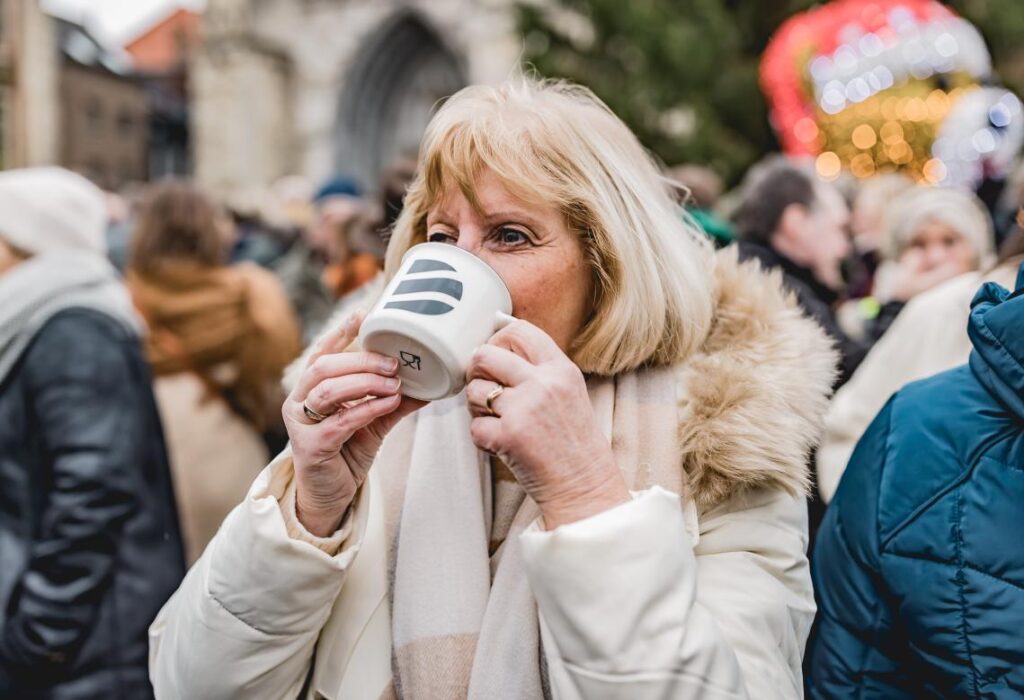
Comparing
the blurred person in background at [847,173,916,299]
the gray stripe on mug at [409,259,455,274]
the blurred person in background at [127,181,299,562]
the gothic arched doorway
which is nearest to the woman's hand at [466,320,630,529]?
the gray stripe on mug at [409,259,455,274]

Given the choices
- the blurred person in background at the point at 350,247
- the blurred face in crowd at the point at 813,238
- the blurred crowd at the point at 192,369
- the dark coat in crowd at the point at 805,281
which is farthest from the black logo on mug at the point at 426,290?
the blurred person in background at the point at 350,247

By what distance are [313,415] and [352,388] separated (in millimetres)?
121

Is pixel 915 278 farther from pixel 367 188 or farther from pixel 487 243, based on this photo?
pixel 367 188

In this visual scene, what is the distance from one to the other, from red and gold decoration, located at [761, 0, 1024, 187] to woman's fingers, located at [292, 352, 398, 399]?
16.8 feet

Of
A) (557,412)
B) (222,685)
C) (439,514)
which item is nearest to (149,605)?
(222,685)

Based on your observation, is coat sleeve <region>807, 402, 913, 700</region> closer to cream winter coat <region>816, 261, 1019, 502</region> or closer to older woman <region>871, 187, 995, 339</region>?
cream winter coat <region>816, 261, 1019, 502</region>

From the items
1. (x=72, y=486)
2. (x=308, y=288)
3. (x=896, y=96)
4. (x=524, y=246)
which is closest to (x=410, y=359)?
(x=524, y=246)

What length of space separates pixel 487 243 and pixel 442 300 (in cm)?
28

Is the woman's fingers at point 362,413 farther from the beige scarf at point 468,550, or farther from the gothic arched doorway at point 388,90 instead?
the gothic arched doorway at point 388,90

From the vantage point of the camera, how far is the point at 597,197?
145 centimetres

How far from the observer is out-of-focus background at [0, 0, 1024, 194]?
18.3 feet

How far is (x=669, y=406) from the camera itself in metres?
1.46

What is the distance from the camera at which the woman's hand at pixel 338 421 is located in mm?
1236

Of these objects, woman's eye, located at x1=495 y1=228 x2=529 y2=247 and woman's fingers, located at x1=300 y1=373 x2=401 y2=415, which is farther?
woman's eye, located at x1=495 y1=228 x2=529 y2=247
